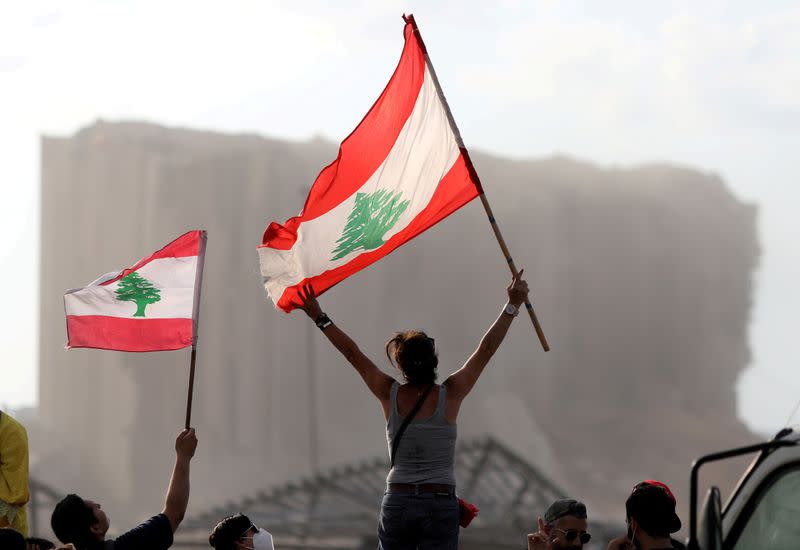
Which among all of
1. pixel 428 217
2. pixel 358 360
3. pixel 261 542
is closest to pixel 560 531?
pixel 358 360

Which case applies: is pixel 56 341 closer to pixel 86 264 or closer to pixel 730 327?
pixel 86 264

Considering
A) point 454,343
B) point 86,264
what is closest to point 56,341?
point 86,264

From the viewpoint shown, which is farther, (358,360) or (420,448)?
(358,360)

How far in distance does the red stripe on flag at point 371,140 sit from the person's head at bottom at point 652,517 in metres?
2.99

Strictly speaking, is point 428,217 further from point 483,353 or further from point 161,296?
point 483,353

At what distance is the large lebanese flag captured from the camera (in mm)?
6238

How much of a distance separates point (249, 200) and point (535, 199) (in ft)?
72.1

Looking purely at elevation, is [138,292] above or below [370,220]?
below

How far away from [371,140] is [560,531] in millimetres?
2783

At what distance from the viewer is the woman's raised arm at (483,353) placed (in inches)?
182

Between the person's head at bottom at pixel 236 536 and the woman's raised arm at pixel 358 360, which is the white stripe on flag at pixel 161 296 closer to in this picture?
the woman's raised arm at pixel 358 360

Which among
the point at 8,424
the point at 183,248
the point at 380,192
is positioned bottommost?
the point at 8,424

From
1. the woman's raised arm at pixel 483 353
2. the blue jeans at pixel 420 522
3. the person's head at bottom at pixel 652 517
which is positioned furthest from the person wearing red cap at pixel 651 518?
the blue jeans at pixel 420 522

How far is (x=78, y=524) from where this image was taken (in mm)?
4562
